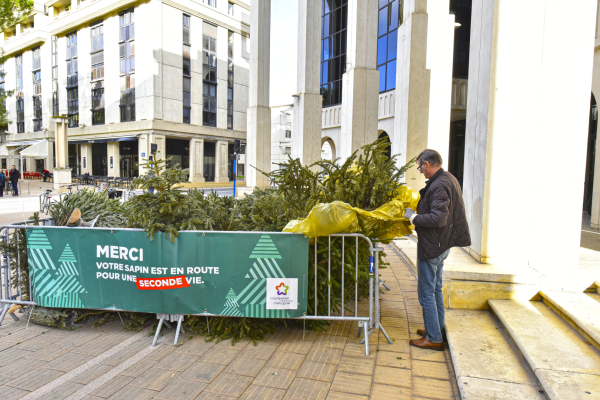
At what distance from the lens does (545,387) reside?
280 cm

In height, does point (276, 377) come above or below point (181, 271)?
below

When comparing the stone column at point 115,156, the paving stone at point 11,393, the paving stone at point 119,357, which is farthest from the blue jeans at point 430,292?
the stone column at point 115,156

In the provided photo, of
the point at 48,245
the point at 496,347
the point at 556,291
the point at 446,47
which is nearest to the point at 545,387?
the point at 496,347

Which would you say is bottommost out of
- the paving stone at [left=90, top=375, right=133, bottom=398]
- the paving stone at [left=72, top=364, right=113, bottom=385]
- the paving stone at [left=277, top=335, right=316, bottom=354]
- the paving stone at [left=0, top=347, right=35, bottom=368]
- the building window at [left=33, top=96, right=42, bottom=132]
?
the paving stone at [left=0, top=347, right=35, bottom=368]

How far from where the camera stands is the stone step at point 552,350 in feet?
9.06

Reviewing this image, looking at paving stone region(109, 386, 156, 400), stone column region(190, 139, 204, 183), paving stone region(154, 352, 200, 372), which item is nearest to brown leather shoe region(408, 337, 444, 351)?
paving stone region(154, 352, 200, 372)

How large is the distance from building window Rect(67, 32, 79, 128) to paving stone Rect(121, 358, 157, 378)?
47764 millimetres

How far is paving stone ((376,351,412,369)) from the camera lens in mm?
3537

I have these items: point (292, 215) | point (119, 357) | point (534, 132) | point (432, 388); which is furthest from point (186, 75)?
point (432, 388)

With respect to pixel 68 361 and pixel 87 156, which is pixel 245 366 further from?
pixel 87 156

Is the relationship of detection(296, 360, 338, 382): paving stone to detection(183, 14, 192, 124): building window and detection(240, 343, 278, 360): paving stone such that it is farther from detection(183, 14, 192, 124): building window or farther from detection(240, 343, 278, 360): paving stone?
detection(183, 14, 192, 124): building window

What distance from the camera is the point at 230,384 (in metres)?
3.23

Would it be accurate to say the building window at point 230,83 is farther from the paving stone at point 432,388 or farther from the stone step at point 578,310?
the paving stone at point 432,388

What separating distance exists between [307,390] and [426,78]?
30.7 feet
